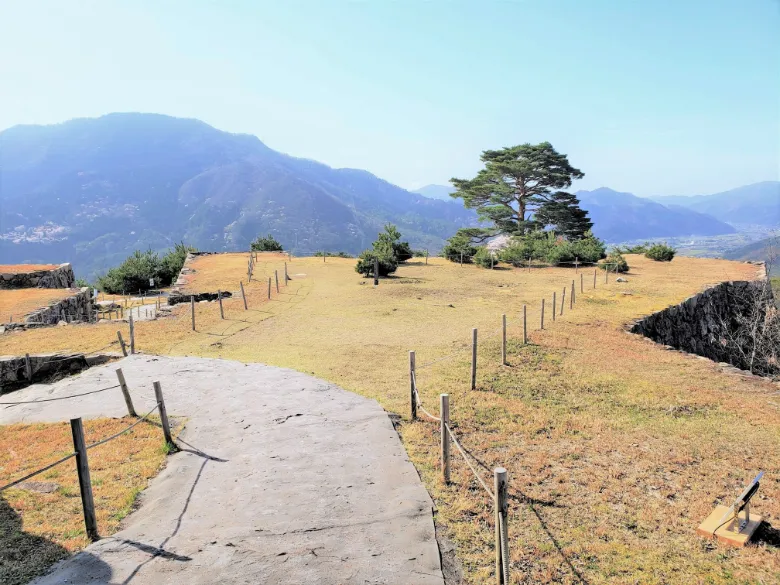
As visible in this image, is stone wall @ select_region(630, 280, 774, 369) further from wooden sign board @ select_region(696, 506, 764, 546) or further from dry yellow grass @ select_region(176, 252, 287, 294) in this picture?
dry yellow grass @ select_region(176, 252, 287, 294)

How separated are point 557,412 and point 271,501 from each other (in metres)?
7.75

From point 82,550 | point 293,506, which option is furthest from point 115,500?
point 293,506

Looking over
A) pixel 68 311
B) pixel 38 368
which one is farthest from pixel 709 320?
pixel 68 311

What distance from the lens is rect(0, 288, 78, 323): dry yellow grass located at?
28.5 meters

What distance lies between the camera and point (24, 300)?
32594 millimetres

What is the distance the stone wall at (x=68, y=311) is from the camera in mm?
28609

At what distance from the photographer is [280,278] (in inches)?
1604

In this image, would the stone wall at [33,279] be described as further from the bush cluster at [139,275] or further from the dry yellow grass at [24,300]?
the bush cluster at [139,275]

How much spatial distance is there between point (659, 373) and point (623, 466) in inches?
336

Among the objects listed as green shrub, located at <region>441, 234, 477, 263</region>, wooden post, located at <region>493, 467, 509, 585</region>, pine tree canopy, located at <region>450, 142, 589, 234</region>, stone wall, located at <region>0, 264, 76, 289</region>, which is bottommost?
wooden post, located at <region>493, 467, 509, 585</region>

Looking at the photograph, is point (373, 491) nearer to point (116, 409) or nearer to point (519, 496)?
point (519, 496)

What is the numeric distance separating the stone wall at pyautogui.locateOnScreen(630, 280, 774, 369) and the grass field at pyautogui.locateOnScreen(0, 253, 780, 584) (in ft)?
4.03

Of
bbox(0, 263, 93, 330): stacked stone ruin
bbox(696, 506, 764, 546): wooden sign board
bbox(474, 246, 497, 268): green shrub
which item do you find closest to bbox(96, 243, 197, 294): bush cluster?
bbox(0, 263, 93, 330): stacked stone ruin

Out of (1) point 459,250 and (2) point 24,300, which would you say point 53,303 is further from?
(1) point 459,250
